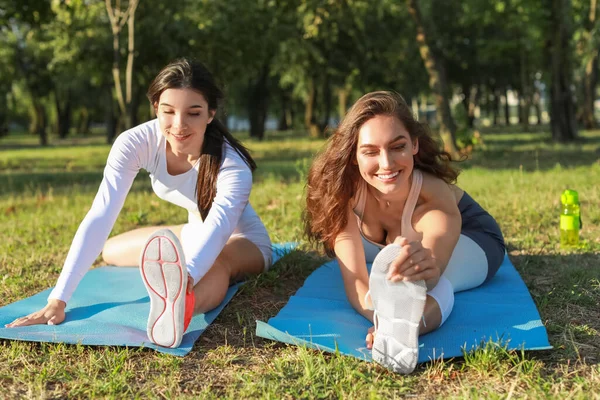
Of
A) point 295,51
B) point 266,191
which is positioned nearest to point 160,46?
point 295,51

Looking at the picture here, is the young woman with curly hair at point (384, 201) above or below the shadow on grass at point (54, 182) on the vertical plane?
above

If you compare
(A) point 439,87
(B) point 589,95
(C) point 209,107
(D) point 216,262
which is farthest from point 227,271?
(B) point 589,95

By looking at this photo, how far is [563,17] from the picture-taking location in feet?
52.3

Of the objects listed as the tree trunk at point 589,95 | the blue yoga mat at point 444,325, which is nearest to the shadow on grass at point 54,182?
the blue yoga mat at point 444,325

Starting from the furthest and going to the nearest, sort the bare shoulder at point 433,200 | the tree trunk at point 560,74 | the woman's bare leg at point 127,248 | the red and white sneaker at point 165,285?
the tree trunk at point 560,74, the woman's bare leg at point 127,248, the bare shoulder at point 433,200, the red and white sneaker at point 165,285

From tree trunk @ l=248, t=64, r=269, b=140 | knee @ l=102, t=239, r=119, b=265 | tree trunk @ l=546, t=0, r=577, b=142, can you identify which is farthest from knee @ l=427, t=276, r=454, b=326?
tree trunk @ l=248, t=64, r=269, b=140

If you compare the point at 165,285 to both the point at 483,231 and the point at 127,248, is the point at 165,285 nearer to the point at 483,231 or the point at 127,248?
the point at 127,248

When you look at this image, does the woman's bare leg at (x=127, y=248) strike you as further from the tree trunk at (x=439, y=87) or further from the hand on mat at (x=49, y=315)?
the tree trunk at (x=439, y=87)

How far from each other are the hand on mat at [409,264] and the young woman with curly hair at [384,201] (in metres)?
0.25

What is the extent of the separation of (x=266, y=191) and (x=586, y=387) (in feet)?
19.7

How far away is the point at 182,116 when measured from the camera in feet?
12.2

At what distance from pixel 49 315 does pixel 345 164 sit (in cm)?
174

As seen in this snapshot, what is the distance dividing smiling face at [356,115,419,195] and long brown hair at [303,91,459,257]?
6 centimetres

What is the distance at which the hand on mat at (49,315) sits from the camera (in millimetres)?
3389
